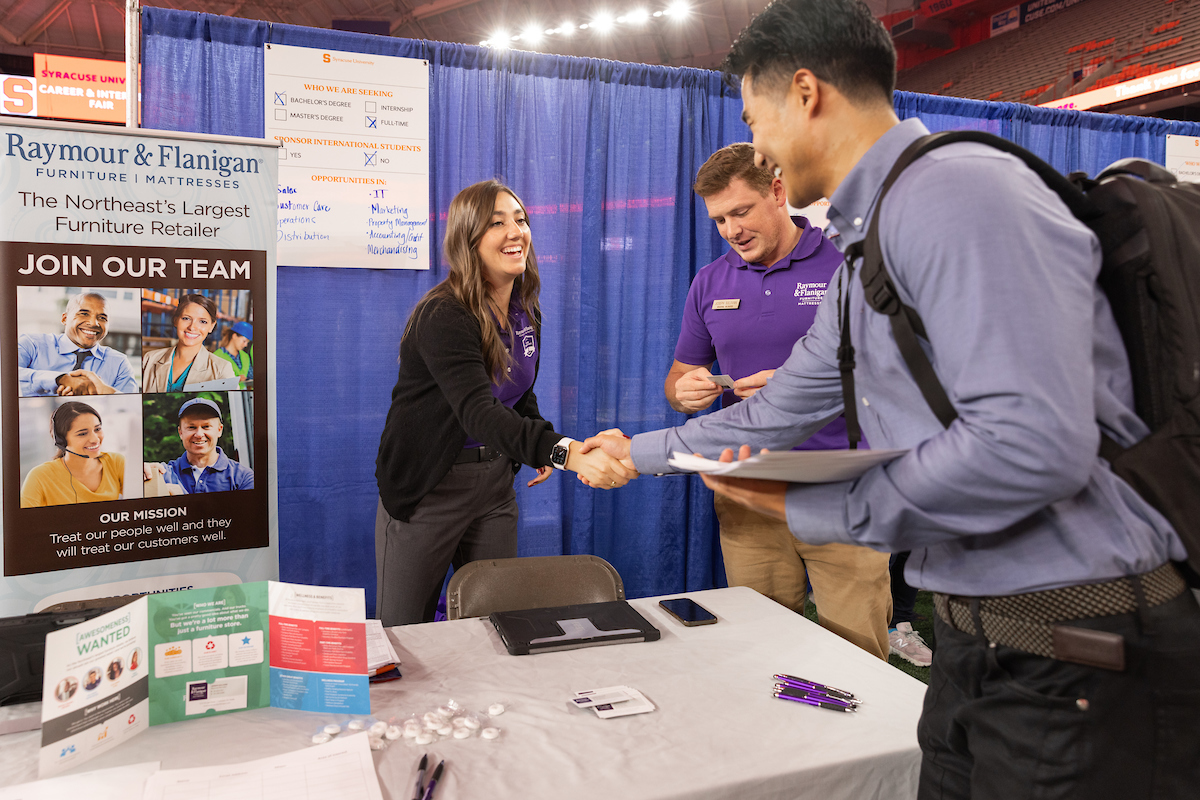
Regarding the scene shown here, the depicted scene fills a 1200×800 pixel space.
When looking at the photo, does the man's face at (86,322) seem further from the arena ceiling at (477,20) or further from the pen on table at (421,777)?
the arena ceiling at (477,20)

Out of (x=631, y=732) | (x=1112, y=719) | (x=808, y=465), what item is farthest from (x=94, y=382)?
(x=1112, y=719)

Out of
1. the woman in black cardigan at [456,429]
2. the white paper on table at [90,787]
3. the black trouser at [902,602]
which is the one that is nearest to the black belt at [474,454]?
the woman in black cardigan at [456,429]

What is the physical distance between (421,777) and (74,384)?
1.61 m

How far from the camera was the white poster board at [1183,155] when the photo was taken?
4578 mm

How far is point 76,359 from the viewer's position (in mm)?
1974

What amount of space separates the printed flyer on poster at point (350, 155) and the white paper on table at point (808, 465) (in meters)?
2.59

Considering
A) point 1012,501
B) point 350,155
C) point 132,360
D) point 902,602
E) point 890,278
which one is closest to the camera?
point 1012,501

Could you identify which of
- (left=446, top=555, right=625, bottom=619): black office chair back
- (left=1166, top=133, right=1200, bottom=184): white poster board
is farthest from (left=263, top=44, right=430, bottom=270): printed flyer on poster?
(left=1166, top=133, right=1200, bottom=184): white poster board

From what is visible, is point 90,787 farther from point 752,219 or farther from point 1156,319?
point 752,219

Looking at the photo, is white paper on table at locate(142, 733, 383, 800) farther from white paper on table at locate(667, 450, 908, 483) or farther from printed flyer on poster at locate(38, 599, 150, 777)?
white paper on table at locate(667, 450, 908, 483)

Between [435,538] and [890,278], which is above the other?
[890,278]

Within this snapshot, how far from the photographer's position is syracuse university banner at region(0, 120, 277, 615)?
193cm

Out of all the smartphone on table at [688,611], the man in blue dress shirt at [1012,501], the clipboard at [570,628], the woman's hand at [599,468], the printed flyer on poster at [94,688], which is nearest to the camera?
the man in blue dress shirt at [1012,501]

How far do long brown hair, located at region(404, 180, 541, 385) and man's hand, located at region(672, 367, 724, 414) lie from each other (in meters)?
0.55
